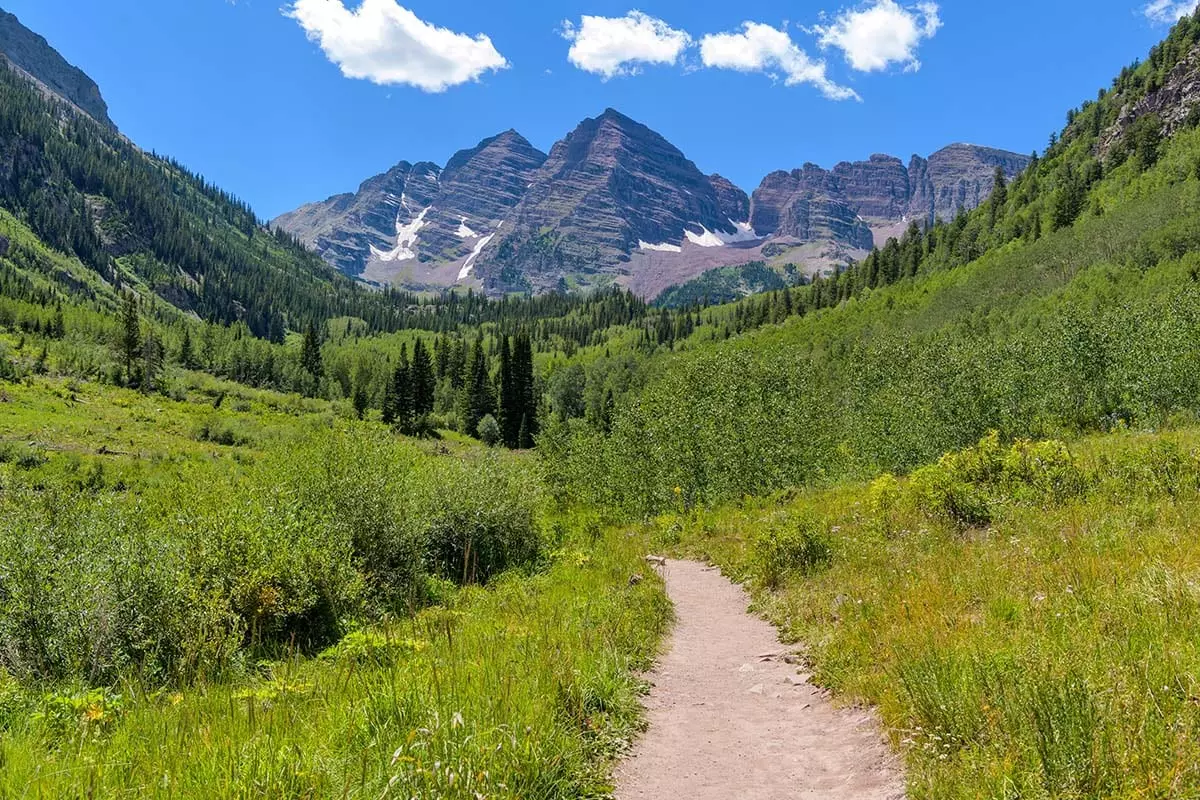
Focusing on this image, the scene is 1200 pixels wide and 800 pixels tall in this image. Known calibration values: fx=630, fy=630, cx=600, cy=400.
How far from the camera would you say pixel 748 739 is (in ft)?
21.9

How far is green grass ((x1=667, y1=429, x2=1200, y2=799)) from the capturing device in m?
4.18

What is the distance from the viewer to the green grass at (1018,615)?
4176 millimetres

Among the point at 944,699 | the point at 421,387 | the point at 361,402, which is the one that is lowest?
the point at 944,699

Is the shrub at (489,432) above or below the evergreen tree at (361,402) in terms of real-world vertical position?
below

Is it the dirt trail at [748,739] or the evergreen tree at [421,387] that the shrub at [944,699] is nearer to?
the dirt trail at [748,739]

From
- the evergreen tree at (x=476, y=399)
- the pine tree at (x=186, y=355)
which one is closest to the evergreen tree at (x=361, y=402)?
the evergreen tree at (x=476, y=399)

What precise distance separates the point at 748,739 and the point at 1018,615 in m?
3.32

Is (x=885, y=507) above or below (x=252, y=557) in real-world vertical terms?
above

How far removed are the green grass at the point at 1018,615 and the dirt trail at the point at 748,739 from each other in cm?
37

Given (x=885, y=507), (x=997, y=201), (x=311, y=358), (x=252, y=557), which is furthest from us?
(x=997, y=201)

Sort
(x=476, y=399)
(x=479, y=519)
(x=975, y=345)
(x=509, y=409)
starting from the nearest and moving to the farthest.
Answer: (x=479, y=519)
(x=975, y=345)
(x=509, y=409)
(x=476, y=399)

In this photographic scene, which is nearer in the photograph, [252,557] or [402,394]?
[252,557]

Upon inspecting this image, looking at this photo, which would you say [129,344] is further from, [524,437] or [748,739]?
[748,739]

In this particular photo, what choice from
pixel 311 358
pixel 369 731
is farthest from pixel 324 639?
pixel 311 358
